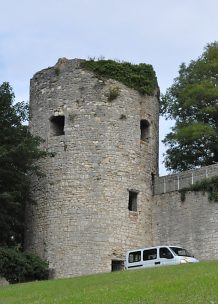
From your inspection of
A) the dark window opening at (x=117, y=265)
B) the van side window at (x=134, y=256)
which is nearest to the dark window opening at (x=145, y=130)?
the dark window opening at (x=117, y=265)

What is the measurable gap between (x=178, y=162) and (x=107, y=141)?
664 cm

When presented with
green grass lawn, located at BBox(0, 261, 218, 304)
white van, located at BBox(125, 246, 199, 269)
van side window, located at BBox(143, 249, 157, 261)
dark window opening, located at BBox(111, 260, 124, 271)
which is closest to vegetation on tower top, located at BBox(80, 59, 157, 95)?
dark window opening, located at BBox(111, 260, 124, 271)

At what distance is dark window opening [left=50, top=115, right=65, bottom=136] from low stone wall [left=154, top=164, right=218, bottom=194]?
4566 mm

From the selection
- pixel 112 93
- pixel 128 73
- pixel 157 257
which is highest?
pixel 128 73

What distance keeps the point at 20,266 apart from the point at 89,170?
4821 mm

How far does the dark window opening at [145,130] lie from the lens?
32.2 metres

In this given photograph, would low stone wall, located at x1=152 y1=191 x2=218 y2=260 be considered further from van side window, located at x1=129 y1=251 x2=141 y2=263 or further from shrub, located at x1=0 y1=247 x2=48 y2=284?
shrub, located at x1=0 y1=247 x2=48 y2=284

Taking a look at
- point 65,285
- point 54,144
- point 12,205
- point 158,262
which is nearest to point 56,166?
point 54,144

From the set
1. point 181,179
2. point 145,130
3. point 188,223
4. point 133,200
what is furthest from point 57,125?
point 188,223

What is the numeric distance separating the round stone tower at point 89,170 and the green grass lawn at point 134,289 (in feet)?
22.3

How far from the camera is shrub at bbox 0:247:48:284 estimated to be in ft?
88.5

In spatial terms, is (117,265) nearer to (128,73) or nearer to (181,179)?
(181,179)

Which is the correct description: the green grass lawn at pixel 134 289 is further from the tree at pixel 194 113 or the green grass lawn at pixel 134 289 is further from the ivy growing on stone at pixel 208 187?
the tree at pixel 194 113

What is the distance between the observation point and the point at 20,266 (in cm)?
2738
